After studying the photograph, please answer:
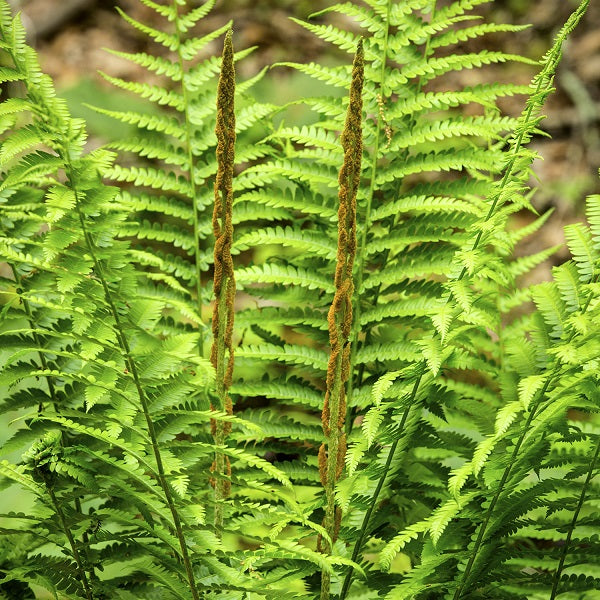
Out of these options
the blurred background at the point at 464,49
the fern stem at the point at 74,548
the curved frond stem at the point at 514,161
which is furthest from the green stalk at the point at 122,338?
the blurred background at the point at 464,49

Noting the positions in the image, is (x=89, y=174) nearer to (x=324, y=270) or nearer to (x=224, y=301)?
(x=224, y=301)

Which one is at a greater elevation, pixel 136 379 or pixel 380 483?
pixel 136 379

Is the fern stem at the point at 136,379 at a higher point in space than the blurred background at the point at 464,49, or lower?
lower

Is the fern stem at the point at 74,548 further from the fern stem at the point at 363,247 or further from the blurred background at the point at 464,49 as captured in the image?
the blurred background at the point at 464,49

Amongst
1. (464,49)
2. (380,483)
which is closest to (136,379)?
(380,483)

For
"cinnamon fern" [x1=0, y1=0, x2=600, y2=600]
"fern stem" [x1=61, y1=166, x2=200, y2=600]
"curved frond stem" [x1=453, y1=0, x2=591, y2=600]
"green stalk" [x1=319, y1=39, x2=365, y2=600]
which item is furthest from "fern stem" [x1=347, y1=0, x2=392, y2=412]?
"fern stem" [x1=61, y1=166, x2=200, y2=600]

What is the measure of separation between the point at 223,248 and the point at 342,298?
196 mm

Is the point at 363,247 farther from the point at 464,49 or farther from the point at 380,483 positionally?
the point at 464,49

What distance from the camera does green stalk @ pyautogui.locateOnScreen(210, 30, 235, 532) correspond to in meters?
0.97

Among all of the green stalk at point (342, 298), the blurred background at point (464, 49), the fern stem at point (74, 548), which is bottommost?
the fern stem at point (74, 548)

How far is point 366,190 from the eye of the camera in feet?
4.88

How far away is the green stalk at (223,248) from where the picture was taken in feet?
3.19

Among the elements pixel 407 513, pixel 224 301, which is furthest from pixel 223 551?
pixel 407 513

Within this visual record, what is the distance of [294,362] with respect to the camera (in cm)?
142
